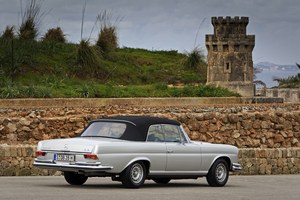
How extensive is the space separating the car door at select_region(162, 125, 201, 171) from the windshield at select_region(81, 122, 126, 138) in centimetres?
104

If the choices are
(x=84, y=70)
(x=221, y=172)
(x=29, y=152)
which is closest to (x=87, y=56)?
(x=84, y=70)

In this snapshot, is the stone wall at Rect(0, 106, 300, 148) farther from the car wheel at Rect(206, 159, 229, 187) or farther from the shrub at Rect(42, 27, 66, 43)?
the shrub at Rect(42, 27, 66, 43)

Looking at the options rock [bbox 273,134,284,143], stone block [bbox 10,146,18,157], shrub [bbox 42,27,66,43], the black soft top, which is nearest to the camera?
the black soft top

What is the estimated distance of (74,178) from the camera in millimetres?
10750

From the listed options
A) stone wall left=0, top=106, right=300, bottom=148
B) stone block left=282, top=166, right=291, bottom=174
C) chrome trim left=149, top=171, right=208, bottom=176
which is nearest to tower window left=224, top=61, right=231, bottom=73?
stone wall left=0, top=106, right=300, bottom=148

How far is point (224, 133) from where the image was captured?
924 inches

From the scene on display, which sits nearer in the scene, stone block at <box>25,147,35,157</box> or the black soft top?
the black soft top

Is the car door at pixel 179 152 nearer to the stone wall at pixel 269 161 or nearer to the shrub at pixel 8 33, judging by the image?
the stone wall at pixel 269 161

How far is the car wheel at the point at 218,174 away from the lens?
11.4 m

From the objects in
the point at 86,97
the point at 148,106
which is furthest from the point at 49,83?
the point at 148,106

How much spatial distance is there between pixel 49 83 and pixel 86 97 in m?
2.59

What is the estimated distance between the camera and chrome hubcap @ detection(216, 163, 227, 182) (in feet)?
37.8

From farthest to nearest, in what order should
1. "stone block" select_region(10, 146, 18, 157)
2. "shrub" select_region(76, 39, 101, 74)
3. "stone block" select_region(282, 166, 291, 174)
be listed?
"shrub" select_region(76, 39, 101, 74)
"stone block" select_region(282, 166, 291, 174)
"stone block" select_region(10, 146, 18, 157)

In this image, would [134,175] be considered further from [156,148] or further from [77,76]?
[77,76]
